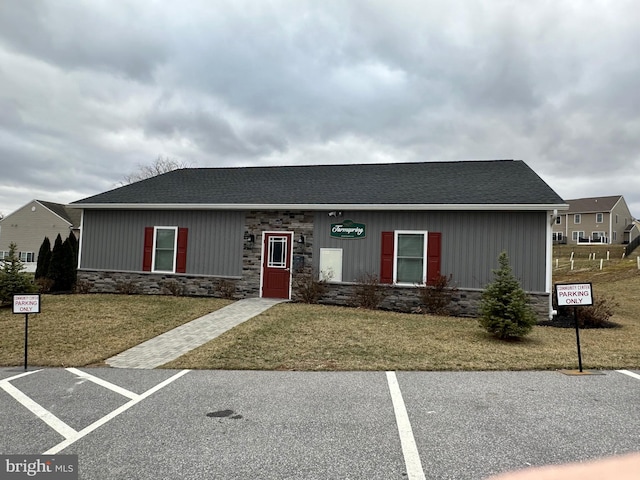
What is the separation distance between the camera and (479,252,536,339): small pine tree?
24.8 ft

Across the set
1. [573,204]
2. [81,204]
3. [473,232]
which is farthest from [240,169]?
[573,204]

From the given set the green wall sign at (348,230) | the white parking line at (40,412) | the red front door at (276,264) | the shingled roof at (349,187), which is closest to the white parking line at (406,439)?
the white parking line at (40,412)

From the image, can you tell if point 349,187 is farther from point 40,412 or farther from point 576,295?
point 40,412

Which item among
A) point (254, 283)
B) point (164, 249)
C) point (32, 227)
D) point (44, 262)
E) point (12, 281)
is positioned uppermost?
point (32, 227)

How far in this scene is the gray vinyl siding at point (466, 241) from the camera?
1045cm

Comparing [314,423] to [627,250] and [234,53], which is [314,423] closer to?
[234,53]

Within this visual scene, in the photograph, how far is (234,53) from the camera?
1356 centimetres

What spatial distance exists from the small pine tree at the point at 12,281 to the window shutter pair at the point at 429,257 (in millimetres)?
10764

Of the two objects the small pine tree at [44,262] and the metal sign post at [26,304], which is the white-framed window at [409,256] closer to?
the metal sign post at [26,304]

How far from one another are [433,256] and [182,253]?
8150mm

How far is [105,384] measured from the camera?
5250mm

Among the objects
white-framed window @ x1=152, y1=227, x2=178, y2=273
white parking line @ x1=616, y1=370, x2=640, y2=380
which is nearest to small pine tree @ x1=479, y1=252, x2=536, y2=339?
white parking line @ x1=616, y1=370, x2=640, y2=380

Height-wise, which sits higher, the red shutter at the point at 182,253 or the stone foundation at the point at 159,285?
the red shutter at the point at 182,253

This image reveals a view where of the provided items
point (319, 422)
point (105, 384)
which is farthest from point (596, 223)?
point (105, 384)
